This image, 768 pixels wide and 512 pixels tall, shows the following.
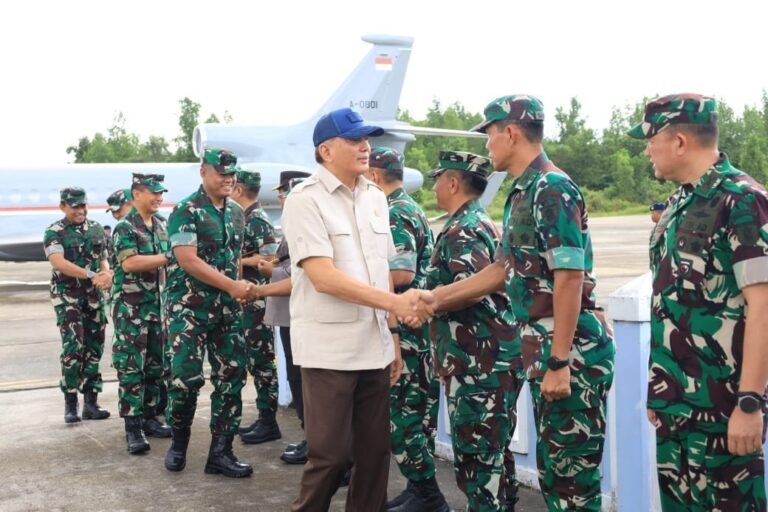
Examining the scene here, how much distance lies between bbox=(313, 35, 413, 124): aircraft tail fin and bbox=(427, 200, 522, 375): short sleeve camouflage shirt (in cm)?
2148

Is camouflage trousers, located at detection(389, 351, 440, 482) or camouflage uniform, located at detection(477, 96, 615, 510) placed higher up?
camouflage uniform, located at detection(477, 96, 615, 510)

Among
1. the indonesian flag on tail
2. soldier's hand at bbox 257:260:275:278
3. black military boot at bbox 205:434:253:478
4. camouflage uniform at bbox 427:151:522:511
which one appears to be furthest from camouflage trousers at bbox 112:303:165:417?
the indonesian flag on tail

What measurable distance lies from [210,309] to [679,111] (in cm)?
319

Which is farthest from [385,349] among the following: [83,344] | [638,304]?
[83,344]

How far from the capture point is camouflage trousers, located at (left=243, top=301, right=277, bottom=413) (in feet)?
19.6

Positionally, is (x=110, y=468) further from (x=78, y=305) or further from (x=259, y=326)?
(x=78, y=305)

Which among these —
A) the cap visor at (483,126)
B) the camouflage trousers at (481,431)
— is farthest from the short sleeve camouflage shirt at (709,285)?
the camouflage trousers at (481,431)

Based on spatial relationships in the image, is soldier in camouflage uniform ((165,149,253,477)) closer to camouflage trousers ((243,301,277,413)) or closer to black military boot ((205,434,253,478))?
black military boot ((205,434,253,478))

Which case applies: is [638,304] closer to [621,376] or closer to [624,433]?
[621,376]

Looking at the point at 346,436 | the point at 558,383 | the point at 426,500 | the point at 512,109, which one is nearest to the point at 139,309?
the point at 426,500

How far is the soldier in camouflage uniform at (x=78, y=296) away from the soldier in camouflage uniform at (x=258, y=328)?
1.33m

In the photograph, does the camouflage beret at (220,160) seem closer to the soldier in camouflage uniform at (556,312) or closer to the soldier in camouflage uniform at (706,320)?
the soldier in camouflage uniform at (556,312)

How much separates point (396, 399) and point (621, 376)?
3.63 feet

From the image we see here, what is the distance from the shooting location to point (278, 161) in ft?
76.6
